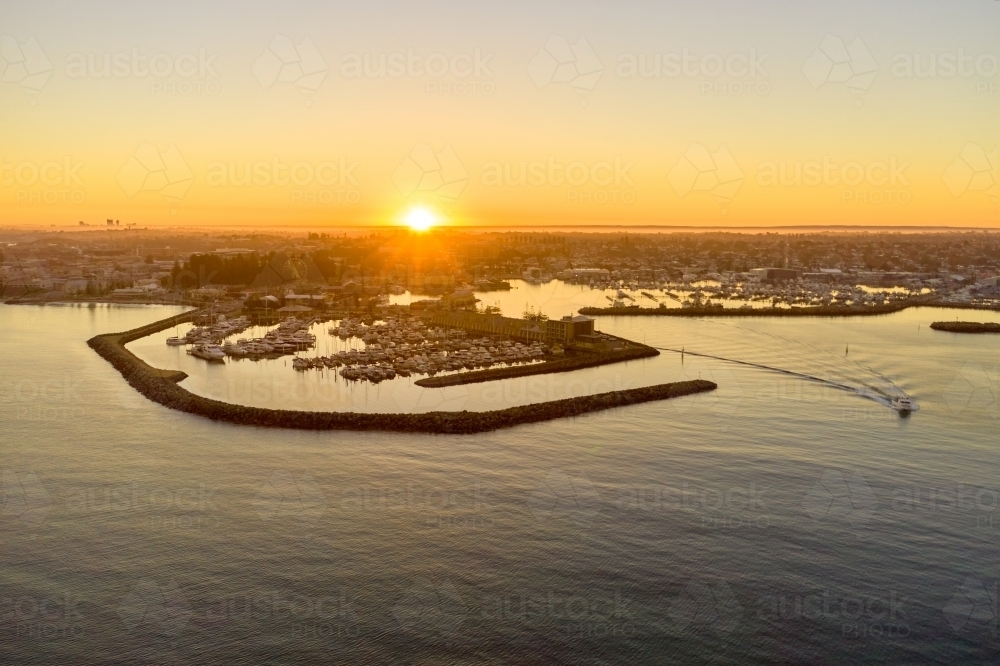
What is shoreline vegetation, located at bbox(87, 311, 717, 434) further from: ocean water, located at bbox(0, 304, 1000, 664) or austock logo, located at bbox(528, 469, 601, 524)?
austock logo, located at bbox(528, 469, 601, 524)

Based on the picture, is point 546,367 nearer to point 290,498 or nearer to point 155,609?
point 290,498

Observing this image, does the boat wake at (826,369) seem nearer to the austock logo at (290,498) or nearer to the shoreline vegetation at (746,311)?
the shoreline vegetation at (746,311)

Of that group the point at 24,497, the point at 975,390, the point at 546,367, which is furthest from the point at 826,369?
the point at 24,497

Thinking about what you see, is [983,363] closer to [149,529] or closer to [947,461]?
[947,461]

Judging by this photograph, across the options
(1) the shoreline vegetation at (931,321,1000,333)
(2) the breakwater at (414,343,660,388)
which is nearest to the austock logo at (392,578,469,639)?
(2) the breakwater at (414,343,660,388)

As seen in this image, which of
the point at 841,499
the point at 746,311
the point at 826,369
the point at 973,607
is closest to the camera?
the point at 973,607

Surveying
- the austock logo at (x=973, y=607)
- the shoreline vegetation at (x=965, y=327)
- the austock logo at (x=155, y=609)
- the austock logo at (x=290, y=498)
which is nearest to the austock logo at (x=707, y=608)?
the austock logo at (x=973, y=607)

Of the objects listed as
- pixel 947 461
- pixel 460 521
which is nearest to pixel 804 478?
pixel 947 461
